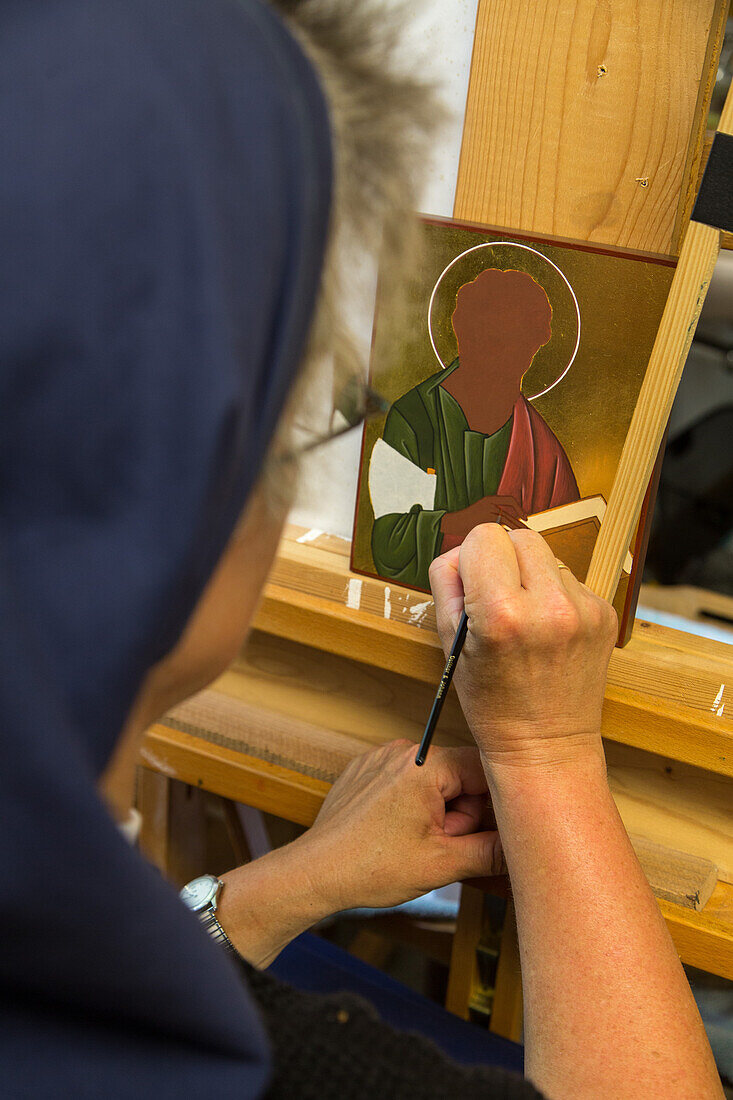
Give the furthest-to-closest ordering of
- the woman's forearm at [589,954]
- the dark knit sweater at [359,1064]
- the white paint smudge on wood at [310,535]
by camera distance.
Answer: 1. the white paint smudge on wood at [310,535]
2. the woman's forearm at [589,954]
3. the dark knit sweater at [359,1064]

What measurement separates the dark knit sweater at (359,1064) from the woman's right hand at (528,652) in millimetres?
346

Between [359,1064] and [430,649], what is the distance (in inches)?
21.4

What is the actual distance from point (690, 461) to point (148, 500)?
6.41ft

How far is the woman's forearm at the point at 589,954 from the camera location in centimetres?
72

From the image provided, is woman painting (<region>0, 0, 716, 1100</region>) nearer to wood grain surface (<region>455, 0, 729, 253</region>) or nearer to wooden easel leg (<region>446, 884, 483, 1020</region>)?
wood grain surface (<region>455, 0, 729, 253</region>)

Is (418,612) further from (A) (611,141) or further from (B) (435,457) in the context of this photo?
(A) (611,141)

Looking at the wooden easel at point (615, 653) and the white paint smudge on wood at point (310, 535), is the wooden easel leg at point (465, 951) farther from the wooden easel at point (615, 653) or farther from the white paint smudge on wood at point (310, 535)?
the white paint smudge on wood at point (310, 535)

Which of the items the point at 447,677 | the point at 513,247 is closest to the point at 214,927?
the point at 447,677

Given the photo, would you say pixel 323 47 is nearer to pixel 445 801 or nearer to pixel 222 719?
pixel 445 801

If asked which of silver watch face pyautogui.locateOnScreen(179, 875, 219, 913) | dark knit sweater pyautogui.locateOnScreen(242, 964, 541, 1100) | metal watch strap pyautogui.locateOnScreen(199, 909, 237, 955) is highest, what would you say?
dark knit sweater pyautogui.locateOnScreen(242, 964, 541, 1100)

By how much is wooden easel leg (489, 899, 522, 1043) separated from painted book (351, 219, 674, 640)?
428 mm

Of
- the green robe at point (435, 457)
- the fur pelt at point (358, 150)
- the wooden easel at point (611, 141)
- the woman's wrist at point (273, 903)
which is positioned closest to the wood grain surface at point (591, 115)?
the wooden easel at point (611, 141)

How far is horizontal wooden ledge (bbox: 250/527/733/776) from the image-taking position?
3.07 ft

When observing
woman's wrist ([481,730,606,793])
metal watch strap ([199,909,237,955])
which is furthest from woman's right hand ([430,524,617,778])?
metal watch strap ([199,909,237,955])
